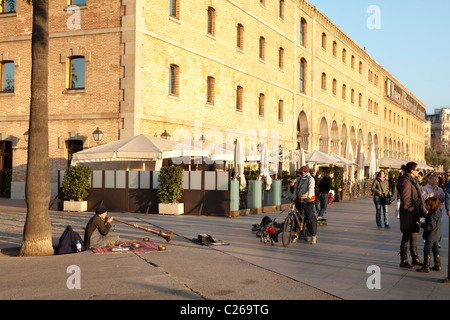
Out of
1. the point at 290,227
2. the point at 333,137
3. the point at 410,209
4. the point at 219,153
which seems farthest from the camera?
the point at 333,137

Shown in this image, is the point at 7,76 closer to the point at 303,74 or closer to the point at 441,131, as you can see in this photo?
the point at 303,74

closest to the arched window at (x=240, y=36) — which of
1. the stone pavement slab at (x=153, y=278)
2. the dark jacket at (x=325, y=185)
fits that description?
the dark jacket at (x=325, y=185)

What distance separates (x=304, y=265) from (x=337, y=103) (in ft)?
123

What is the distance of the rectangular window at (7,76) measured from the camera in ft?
77.9

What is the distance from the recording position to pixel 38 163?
33.0 ft

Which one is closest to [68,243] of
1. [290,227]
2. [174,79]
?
[290,227]

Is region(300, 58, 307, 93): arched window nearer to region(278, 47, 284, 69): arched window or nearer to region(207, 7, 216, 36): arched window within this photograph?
region(278, 47, 284, 69): arched window

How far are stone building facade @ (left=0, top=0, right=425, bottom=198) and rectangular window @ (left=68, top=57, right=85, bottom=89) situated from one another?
0.14 ft

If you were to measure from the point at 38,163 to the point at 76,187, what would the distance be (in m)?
8.17

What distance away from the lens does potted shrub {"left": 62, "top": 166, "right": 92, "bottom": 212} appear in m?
18.0

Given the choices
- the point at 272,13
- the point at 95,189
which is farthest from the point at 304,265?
the point at 272,13

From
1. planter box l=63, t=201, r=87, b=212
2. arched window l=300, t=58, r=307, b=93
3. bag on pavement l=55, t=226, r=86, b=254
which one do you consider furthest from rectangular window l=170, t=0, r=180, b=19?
arched window l=300, t=58, r=307, b=93

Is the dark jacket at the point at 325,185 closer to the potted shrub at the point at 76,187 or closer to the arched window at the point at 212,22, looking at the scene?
the potted shrub at the point at 76,187

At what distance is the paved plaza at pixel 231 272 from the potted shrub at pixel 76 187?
5.03 metres
